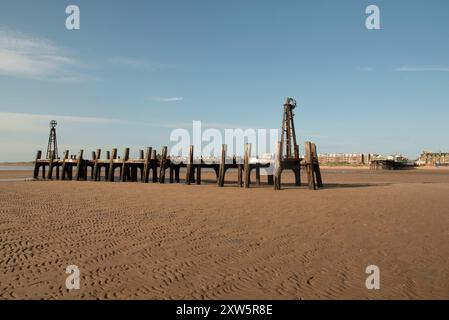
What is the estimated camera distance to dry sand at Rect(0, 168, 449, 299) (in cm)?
429

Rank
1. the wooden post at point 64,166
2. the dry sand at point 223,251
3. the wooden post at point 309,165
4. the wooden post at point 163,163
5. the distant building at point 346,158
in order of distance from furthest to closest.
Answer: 1. the distant building at point 346,158
2. the wooden post at point 64,166
3. the wooden post at point 163,163
4. the wooden post at point 309,165
5. the dry sand at point 223,251

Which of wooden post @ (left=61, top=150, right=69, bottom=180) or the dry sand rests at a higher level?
wooden post @ (left=61, top=150, right=69, bottom=180)

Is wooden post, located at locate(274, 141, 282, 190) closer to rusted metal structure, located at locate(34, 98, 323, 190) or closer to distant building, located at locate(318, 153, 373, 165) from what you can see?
rusted metal structure, located at locate(34, 98, 323, 190)

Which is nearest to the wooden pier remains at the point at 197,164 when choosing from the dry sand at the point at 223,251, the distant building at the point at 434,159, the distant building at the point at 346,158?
the dry sand at the point at 223,251

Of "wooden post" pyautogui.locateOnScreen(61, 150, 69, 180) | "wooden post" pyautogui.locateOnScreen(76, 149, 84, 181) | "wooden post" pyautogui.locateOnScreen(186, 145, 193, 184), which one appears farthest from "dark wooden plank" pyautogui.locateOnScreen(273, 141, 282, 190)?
"wooden post" pyautogui.locateOnScreen(61, 150, 69, 180)

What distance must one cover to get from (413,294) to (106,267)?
13.0 feet

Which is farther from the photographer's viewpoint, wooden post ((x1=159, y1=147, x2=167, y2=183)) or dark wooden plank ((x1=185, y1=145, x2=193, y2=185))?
wooden post ((x1=159, y1=147, x2=167, y2=183))

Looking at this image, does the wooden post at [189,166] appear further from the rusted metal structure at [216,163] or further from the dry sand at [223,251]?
the dry sand at [223,251]

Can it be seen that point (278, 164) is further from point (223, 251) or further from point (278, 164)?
point (223, 251)

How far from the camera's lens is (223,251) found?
5.96 m

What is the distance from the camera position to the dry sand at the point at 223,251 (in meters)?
4.29
